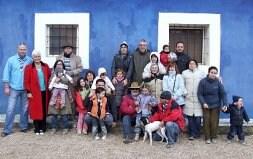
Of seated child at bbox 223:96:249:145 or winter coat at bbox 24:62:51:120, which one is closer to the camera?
seated child at bbox 223:96:249:145

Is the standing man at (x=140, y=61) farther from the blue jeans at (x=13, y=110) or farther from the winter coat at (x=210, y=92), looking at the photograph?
the blue jeans at (x=13, y=110)

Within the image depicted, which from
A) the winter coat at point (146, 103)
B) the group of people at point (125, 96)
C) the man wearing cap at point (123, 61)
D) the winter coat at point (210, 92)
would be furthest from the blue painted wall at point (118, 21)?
the winter coat at point (146, 103)

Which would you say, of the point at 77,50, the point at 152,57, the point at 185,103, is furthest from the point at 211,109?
the point at 77,50

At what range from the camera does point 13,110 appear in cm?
781

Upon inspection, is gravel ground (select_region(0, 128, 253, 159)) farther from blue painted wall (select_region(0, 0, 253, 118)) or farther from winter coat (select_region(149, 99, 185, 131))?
blue painted wall (select_region(0, 0, 253, 118))

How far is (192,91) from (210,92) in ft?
1.17

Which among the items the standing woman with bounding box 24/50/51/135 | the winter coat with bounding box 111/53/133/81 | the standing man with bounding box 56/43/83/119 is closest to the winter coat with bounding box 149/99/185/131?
the winter coat with bounding box 111/53/133/81

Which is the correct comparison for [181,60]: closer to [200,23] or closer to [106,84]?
[200,23]

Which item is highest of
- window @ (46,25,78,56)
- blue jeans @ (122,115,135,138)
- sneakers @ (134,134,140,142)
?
window @ (46,25,78,56)

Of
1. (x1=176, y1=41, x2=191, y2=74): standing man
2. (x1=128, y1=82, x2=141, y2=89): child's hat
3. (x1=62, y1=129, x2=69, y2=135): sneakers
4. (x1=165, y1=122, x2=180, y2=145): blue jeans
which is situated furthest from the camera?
(x1=176, y1=41, x2=191, y2=74): standing man

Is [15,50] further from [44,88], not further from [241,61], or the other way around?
[241,61]

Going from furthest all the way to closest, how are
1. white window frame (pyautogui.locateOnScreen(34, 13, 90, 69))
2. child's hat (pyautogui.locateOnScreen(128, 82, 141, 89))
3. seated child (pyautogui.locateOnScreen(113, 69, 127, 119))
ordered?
white window frame (pyautogui.locateOnScreen(34, 13, 90, 69)) < seated child (pyautogui.locateOnScreen(113, 69, 127, 119)) < child's hat (pyautogui.locateOnScreen(128, 82, 141, 89))

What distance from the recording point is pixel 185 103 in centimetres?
768

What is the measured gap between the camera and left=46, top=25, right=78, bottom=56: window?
8688 millimetres
